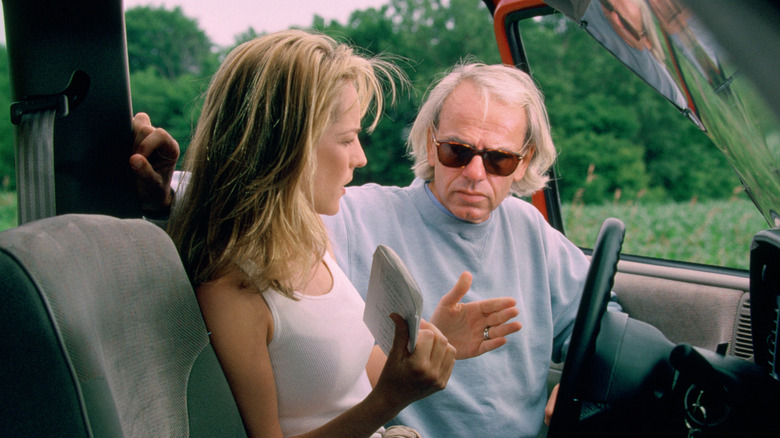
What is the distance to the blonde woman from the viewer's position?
107cm

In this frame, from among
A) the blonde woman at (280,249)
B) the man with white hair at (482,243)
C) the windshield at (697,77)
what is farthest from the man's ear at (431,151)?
the windshield at (697,77)

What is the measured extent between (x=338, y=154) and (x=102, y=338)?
590mm

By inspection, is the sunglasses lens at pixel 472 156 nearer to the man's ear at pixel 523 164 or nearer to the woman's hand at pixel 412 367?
the man's ear at pixel 523 164

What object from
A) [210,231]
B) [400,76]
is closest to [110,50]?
[210,231]

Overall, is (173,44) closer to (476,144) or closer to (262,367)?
(476,144)

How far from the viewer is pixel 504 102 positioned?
74.9 inches

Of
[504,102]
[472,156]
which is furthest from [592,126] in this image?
[472,156]

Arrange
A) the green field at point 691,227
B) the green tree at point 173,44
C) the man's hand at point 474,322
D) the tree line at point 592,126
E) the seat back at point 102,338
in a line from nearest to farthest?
1. the seat back at point 102,338
2. the man's hand at point 474,322
3. the tree line at point 592,126
4. the green field at point 691,227
5. the green tree at point 173,44

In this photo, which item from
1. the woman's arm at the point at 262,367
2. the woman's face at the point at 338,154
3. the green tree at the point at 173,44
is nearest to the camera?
the woman's arm at the point at 262,367

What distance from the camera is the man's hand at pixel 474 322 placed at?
1.43m

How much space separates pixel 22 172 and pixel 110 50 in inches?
11.8

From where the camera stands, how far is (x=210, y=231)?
1.12m

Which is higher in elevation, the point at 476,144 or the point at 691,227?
the point at 476,144

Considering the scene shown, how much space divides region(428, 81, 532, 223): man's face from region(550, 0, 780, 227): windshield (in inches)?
28.4
